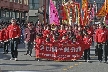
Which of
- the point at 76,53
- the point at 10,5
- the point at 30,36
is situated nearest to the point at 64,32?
the point at 30,36

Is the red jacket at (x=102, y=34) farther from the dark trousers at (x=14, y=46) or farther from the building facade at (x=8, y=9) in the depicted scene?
the building facade at (x=8, y=9)

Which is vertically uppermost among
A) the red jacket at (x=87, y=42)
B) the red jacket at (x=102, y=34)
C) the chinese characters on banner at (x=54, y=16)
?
the chinese characters on banner at (x=54, y=16)

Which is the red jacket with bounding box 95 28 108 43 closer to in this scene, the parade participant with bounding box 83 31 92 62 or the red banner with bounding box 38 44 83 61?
the parade participant with bounding box 83 31 92 62

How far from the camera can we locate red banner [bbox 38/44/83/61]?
16.5 metres

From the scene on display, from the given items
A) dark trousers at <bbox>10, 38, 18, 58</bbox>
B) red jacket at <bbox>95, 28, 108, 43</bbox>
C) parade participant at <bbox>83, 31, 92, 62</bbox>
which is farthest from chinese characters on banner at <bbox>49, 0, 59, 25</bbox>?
red jacket at <bbox>95, 28, 108, 43</bbox>

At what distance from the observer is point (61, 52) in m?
16.5

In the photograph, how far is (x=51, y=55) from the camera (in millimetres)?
16500

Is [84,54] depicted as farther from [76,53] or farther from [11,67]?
[11,67]

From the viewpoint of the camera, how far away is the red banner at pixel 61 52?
16453 mm

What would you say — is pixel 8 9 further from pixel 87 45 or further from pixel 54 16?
pixel 87 45

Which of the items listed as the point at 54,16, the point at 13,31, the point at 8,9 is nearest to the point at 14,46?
the point at 13,31

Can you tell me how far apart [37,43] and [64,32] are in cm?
334

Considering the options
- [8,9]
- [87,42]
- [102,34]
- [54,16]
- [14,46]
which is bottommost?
[14,46]

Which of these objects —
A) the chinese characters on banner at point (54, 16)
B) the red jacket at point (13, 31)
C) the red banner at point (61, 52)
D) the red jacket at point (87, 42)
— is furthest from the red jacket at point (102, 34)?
the chinese characters on banner at point (54, 16)
